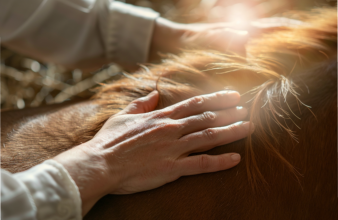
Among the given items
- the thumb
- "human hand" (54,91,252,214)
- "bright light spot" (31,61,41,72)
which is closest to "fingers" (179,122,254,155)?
"human hand" (54,91,252,214)

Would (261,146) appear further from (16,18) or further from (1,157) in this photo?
(16,18)

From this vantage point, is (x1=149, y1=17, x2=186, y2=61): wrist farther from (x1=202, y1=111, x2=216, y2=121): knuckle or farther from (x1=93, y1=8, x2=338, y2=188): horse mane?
(x1=202, y1=111, x2=216, y2=121): knuckle

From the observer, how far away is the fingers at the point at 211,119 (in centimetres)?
52

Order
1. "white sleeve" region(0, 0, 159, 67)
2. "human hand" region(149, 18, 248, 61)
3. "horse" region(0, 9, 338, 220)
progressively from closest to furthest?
"horse" region(0, 9, 338, 220) → "human hand" region(149, 18, 248, 61) → "white sleeve" region(0, 0, 159, 67)

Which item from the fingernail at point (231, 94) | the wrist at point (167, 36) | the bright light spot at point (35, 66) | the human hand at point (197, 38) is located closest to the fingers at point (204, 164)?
the fingernail at point (231, 94)

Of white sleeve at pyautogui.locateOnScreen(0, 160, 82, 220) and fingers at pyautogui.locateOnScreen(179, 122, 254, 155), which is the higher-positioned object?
fingers at pyautogui.locateOnScreen(179, 122, 254, 155)

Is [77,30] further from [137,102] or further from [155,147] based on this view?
[155,147]

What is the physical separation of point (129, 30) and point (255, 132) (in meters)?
0.61

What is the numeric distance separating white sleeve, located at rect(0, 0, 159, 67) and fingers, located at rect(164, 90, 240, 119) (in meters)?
0.46

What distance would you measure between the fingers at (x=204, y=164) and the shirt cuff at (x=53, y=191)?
19cm

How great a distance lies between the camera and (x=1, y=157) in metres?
0.54

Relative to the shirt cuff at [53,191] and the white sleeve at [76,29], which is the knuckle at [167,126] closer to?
the shirt cuff at [53,191]

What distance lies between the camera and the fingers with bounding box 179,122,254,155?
0.50 meters

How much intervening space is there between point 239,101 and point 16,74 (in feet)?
4.22
